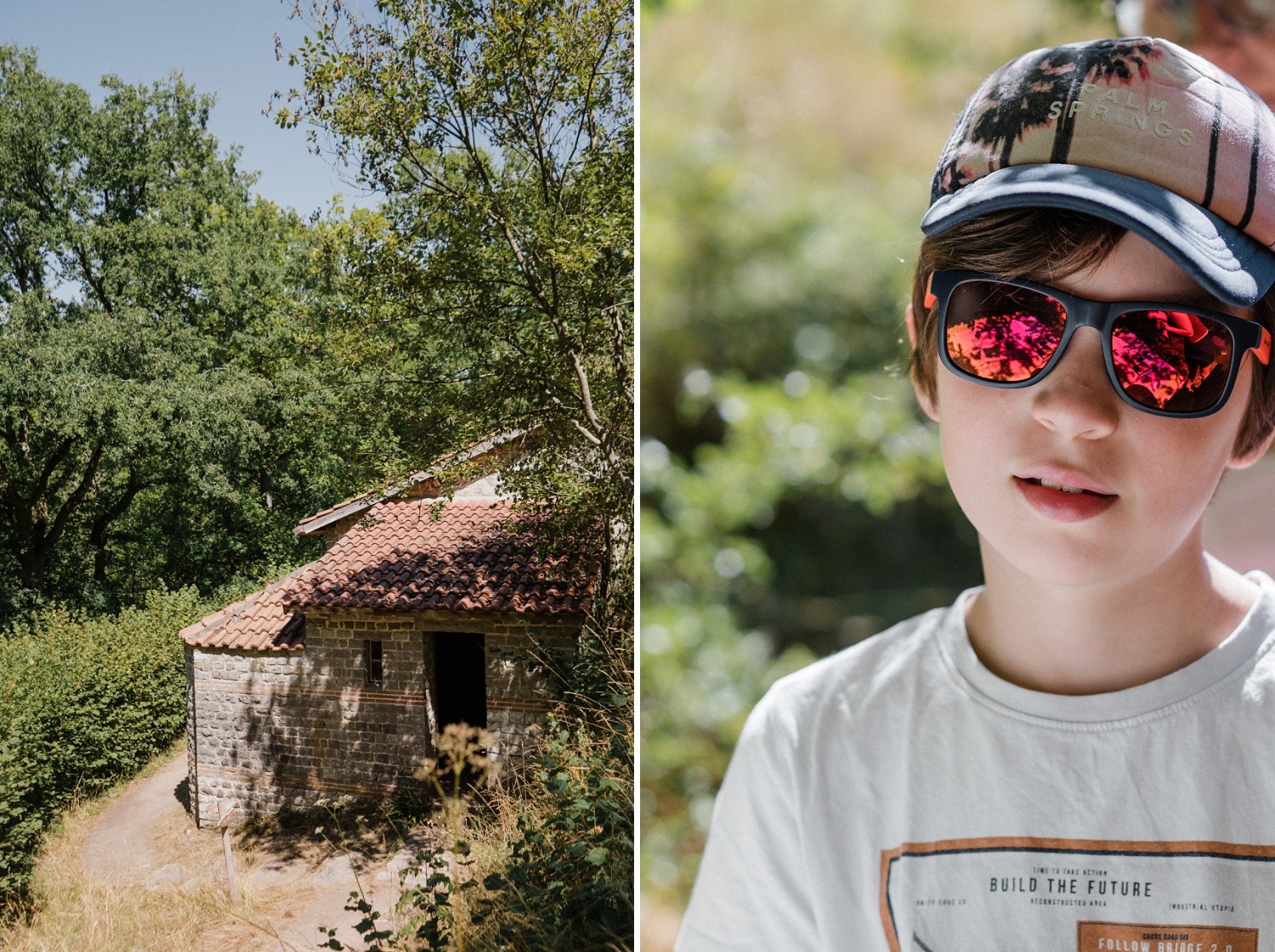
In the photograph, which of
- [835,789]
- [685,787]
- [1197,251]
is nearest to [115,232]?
[685,787]

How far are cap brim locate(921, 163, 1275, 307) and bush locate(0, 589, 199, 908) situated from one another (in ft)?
8.61

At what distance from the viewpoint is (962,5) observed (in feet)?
5.08

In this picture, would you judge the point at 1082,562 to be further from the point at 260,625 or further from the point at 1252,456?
the point at 260,625

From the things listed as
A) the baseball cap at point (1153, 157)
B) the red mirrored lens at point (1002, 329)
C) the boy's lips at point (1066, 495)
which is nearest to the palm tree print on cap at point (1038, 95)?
the baseball cap at point (1153, 157)

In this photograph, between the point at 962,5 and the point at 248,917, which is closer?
the point at 962,5

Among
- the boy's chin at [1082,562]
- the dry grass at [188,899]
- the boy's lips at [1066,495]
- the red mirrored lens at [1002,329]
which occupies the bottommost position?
the dry grass at [188,899]

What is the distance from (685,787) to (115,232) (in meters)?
2.33

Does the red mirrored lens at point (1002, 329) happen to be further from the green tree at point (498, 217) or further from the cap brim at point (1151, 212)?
the green tree at point (498, 217)

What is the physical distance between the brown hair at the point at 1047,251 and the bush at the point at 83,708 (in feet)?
8.38

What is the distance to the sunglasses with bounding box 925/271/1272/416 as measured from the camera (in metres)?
0.93

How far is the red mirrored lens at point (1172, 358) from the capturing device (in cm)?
93

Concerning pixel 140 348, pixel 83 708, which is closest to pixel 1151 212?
pixel 140 348

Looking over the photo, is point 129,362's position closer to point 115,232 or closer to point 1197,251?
point 115,232

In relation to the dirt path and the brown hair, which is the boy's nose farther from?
the dirt path
